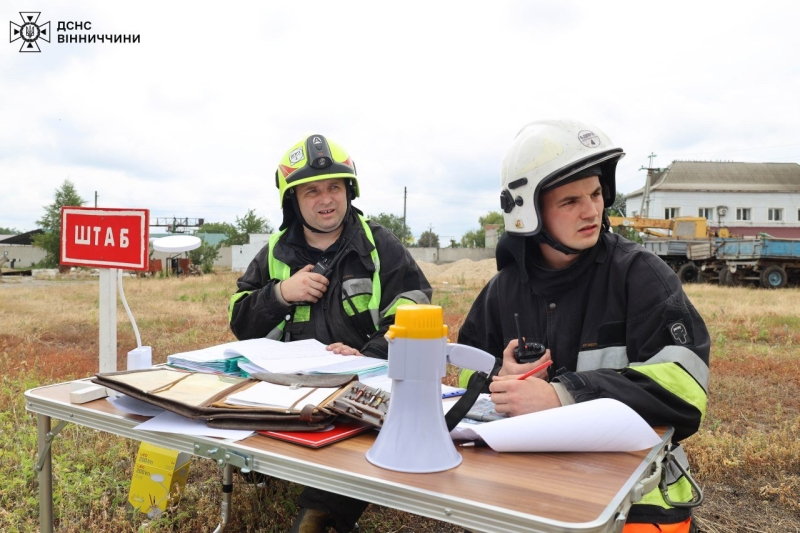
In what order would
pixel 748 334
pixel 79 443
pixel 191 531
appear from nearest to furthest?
pixel 191 531 < pixel 79 443 < pixel 748 334

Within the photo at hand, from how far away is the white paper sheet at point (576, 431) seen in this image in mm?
1329

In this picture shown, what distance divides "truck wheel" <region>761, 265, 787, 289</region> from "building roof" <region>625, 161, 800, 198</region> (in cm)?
3202

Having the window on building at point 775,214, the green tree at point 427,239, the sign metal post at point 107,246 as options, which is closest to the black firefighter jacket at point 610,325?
the sign metal post at point 107,246

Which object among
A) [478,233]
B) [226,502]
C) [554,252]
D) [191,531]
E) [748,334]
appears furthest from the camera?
[478,233]

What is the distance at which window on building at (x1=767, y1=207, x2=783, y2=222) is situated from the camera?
50281 mm

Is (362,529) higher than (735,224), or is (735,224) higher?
(735,224)

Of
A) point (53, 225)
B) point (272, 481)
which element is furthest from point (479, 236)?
point (272, 481)

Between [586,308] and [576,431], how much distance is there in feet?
2.64

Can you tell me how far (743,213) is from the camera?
50562 mm

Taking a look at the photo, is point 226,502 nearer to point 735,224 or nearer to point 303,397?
point 303,397

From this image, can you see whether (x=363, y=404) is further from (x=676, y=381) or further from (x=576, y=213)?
(x=576, y=213)

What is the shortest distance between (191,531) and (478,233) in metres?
74.1

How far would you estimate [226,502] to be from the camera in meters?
2.40

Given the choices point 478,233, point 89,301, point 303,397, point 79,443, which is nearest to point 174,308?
point 89,301
